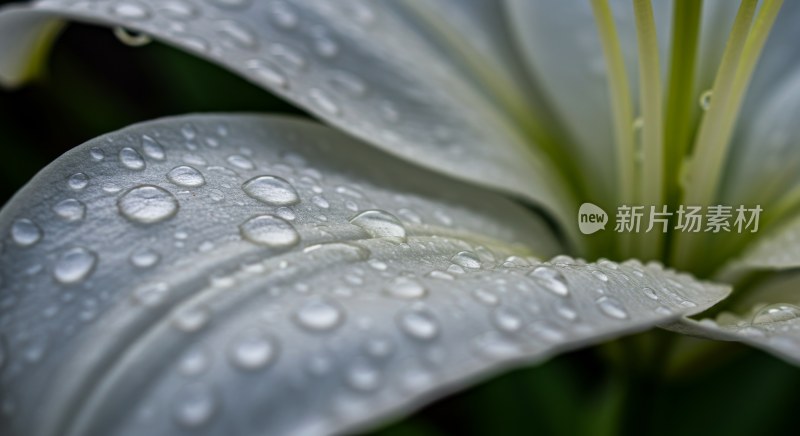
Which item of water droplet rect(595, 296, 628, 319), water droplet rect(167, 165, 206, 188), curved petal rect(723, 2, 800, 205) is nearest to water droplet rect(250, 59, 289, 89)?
water droplet rect(167, 165, 206, 188)

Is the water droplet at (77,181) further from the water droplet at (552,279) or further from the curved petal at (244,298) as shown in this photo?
the water droplet at (552,279)

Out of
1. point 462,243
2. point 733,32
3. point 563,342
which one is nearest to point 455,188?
point 462,243

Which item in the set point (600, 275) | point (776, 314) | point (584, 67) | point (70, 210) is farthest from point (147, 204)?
point (584, 67)

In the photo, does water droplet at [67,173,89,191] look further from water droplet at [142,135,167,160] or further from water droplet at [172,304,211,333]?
water droplet at [172,304,211,333]

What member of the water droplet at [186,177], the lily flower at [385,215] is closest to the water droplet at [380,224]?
the lily flower at [385,215]

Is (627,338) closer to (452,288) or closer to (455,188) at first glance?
(455,188)

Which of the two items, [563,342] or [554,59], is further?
[554,59]
